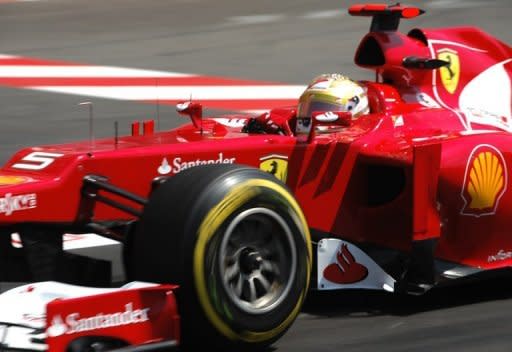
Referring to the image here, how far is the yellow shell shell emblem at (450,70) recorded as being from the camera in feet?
23.2

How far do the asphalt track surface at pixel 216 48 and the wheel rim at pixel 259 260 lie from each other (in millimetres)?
654

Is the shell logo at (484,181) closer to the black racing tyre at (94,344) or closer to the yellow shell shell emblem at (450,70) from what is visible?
the yellow shell shell emblem at (450,70)

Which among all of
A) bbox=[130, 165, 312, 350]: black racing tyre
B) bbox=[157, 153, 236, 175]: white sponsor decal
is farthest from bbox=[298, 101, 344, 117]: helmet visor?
bbox=[130, 165, 312, 350]: black racing tyre

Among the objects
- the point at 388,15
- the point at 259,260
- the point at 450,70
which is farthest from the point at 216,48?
the point at 259,260

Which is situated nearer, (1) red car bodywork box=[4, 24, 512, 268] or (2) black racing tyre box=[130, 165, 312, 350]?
(2) black racing tyre box=[130, 165, 312, 350]

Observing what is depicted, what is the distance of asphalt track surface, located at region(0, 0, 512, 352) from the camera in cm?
627

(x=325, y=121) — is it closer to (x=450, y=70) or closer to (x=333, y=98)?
(x=333, y=98)

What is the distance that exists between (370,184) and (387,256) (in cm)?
37

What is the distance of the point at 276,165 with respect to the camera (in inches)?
238

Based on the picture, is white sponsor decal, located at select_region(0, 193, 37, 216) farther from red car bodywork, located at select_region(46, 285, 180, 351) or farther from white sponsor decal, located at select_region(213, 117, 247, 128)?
white sponsor decal, located at select_region(213, 117, 247, 128)

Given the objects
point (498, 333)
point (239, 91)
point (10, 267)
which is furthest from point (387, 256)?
point (239, 91)

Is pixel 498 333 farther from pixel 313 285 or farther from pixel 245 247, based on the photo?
pixel 245 247

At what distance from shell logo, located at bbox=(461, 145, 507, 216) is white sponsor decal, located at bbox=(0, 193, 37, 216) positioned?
2.13 metres

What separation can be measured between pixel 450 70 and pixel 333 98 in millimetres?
889
